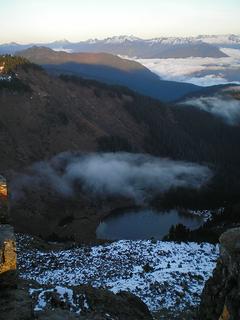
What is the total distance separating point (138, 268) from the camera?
39562 mm

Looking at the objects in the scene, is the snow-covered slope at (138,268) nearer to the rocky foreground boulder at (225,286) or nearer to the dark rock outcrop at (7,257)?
the rocky foreground boulder at (225,286)

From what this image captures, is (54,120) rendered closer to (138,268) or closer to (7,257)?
(138,268)

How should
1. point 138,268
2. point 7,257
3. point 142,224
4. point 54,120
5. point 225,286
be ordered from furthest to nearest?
point 54,120 → point 142,224 → point 138,268 → point 7,257 → point 225,286

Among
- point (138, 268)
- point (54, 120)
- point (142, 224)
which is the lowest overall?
point (142, 224)

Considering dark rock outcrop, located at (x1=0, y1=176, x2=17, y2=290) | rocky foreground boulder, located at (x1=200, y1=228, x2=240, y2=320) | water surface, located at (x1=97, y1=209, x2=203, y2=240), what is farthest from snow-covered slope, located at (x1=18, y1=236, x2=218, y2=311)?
water surface, located at (x1=97, y1=209, x2=203, y2=240)

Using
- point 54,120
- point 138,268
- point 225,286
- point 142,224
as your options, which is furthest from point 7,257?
point 54,120

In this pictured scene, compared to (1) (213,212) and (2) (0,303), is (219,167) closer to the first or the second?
(1) (213,212)

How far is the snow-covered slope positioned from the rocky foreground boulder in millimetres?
15328

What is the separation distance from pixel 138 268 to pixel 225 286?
24.2 meters

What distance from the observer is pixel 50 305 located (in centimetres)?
2375

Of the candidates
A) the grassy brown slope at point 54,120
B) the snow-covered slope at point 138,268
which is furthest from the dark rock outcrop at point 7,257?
the grassy brown slope at point 54,120

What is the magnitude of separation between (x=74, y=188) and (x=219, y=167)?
222 feet

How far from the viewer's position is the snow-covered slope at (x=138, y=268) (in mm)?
34281

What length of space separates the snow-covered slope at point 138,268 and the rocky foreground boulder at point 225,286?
15328 mm
